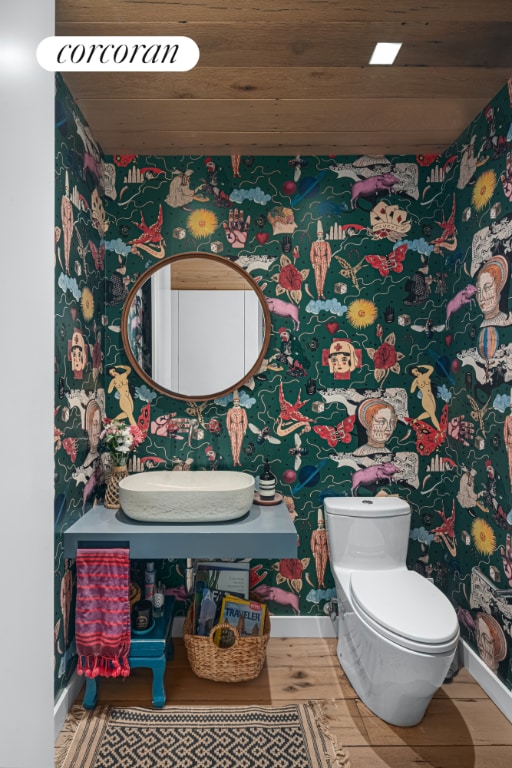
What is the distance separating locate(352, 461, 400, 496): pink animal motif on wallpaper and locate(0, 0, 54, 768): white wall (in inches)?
81.0

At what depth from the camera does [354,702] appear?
180 cm

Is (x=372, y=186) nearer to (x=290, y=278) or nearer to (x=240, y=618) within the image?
(x=290, y=278)

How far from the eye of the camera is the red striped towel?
170cm

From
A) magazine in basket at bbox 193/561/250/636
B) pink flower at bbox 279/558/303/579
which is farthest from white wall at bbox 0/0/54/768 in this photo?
→ pink flower at bbox 279/558/303/579

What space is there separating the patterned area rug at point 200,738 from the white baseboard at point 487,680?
675mm

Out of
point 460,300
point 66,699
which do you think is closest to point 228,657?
point 66,699

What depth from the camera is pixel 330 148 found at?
7.14 ft

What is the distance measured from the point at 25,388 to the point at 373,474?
2.17 metres

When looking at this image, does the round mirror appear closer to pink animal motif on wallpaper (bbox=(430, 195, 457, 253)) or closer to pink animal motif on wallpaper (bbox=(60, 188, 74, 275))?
pink animal motif on wallpaper (bbox=(60, 188, 74, 275))

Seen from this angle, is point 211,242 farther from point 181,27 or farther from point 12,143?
point 12,143

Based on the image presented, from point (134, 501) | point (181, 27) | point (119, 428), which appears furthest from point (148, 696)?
point (181, 27)

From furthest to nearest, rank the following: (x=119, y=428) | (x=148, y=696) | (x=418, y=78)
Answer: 1. (x=119, y=428)
2. (x=148, y=696)
3. (x=418, y=78)

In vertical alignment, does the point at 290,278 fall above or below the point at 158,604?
above

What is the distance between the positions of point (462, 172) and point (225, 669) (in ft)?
8.00
